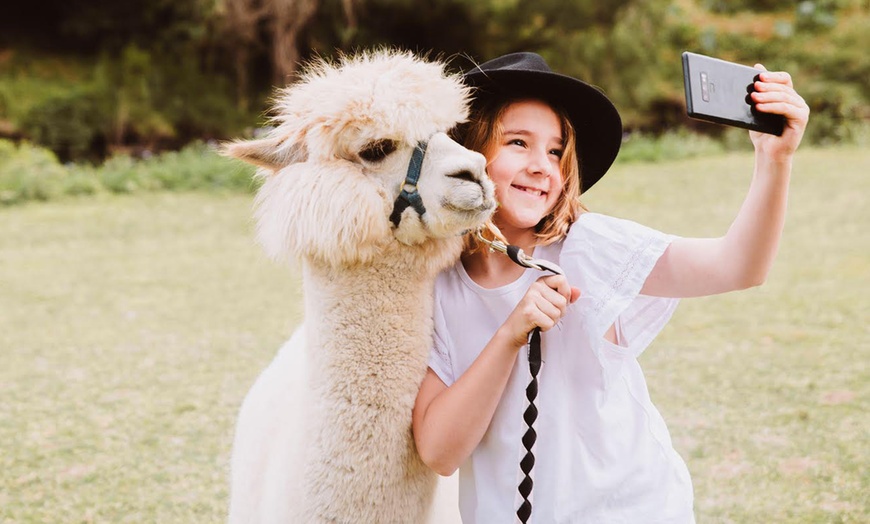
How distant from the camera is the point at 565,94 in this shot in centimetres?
205

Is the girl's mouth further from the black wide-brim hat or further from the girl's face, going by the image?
the black wide-brim hat

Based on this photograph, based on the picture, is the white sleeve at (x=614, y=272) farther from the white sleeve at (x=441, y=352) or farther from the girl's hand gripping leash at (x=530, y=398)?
the white sleeve at (x=441, y=352)

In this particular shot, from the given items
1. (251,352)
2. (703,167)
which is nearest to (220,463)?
(251,352)

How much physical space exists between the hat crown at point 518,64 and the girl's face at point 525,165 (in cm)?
8

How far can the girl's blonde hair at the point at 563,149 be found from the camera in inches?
78.8

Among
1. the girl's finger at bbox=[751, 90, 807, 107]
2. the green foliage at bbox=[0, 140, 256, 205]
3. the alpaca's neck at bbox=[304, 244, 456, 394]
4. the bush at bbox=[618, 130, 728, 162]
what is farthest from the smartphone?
the bush at bbox=[618, 130, 728, 162]

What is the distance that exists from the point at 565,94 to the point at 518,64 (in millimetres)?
128

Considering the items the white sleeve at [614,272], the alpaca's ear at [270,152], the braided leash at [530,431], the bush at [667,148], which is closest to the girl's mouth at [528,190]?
the white sleeve at [614,272]

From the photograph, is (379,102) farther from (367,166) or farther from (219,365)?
(219,365)

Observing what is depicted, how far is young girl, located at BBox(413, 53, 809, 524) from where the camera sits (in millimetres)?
1811

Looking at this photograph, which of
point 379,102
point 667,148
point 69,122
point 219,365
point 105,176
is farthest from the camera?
point 69,122

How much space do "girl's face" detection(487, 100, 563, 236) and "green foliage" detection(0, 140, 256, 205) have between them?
9.41 meters

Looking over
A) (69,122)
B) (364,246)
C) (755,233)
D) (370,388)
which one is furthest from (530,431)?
(69,122)

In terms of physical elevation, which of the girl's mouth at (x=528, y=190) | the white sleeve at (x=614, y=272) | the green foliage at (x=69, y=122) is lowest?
the green foliage at (x=69, y=122)
